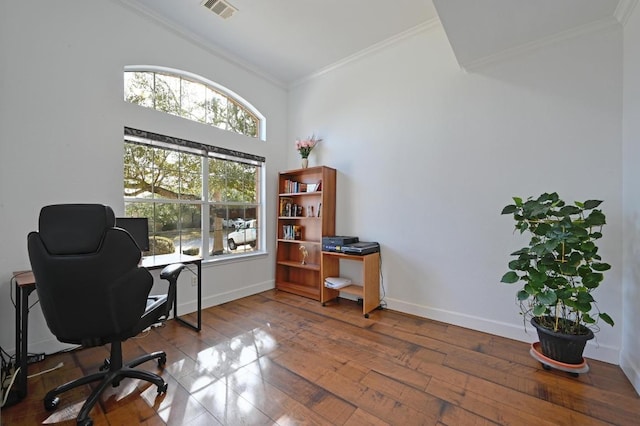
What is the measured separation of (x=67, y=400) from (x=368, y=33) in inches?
157

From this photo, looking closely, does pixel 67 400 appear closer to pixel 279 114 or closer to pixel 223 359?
pixel 223 359

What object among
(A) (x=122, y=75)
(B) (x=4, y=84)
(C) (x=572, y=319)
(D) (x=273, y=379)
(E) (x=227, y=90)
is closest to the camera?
(D) (x=273, y=379)

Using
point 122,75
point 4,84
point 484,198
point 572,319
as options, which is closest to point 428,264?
point 484,198

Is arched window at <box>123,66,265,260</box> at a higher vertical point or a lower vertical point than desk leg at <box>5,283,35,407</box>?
higher

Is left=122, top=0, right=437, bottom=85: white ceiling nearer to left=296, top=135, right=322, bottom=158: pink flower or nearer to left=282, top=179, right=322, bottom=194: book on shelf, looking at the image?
left=296, top=135, right=322, bottom=158: pink flower

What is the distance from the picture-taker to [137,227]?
2.37 meters

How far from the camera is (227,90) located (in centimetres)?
340

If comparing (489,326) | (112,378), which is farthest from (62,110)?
(489,326)

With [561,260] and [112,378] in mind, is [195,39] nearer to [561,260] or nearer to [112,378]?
[112,378]

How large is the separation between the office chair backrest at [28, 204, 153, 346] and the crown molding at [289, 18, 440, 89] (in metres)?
3.19

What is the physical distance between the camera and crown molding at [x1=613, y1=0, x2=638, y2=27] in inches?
71.9

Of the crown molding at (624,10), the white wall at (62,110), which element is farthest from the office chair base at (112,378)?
the crown molding at (624,10)

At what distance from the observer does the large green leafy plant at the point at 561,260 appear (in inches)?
68.4

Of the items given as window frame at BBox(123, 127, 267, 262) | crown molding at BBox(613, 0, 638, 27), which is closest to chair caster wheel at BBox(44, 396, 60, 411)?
A: window frame at BBox(123, 127, 267, 262)
